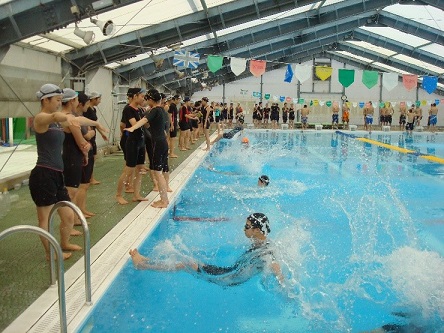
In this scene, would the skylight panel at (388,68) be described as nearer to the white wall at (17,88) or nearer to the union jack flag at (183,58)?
the union jack flag at (183,58)

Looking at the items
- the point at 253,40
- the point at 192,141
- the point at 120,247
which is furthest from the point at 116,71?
the point at 120,247

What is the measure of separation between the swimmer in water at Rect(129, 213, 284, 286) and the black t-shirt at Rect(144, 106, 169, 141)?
216cm

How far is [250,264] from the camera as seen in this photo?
3900 mm

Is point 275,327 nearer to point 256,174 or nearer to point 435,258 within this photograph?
point 435,258

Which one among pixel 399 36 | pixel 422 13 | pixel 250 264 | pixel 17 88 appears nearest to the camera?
pixel 250 264

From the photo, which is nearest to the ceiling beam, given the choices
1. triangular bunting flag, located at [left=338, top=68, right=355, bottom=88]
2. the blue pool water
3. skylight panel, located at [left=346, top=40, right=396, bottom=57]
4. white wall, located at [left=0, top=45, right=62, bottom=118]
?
white wall, located at [left=0, top=45, right=62, bottom=118]

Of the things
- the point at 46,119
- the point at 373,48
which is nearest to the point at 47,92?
the point at 46,119

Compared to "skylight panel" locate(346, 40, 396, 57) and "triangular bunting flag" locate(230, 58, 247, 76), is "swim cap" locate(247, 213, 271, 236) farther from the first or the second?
"skylight panel" locate(346, 40, 396, 57)

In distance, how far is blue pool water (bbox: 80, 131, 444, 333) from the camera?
3.39 metres

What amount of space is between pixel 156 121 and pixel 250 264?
2.58 meters

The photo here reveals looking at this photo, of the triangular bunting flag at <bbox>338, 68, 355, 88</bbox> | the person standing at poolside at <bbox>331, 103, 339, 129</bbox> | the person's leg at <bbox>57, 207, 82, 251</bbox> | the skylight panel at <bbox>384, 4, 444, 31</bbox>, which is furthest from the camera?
the person standing at poolside at <bbox>331, 103, 339, 129</bbox>

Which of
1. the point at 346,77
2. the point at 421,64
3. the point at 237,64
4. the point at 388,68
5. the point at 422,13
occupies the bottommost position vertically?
the point at 346,77

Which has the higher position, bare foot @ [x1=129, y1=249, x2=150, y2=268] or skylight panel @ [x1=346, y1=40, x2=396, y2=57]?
skylight panel @ [x1=346, y1=40, x2=396, y2=57]

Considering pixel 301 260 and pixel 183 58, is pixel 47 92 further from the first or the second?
pixel 183 58
